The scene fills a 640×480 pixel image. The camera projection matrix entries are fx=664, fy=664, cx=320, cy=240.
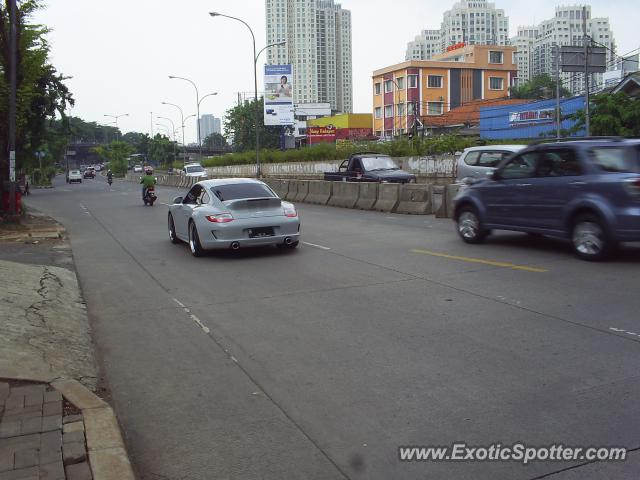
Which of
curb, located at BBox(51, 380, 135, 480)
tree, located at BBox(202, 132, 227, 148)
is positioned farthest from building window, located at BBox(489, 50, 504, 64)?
tree, located at BBox(202, 132, 227, 148)

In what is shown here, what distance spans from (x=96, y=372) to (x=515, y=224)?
8358 mm

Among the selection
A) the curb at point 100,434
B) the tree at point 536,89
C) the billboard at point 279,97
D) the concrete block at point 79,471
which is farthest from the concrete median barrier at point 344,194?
the tree at point 536,89

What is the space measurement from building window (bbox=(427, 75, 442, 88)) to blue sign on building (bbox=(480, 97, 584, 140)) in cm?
2617

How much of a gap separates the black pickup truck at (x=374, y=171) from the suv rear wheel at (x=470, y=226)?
1222cm

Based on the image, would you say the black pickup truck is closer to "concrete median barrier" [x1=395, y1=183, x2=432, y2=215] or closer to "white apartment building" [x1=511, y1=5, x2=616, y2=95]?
"concrete median barrier" [x1=395, y1=183, x2=432, y2=215]

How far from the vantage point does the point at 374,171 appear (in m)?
26.4

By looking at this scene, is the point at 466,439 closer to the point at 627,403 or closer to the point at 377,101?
the point at 627,403

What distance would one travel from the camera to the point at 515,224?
11992 millimetres

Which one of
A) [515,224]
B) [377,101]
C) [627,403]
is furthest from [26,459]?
[377,101]

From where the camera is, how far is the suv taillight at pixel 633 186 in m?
9.85

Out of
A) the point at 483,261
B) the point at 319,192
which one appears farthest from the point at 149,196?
the point at 483,261

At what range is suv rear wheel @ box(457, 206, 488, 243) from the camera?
42.1ft

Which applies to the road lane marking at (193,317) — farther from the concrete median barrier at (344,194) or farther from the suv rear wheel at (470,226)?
the concrete median barrier at (344,194)

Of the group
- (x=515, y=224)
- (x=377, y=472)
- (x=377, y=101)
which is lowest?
(x=377, y=472)
